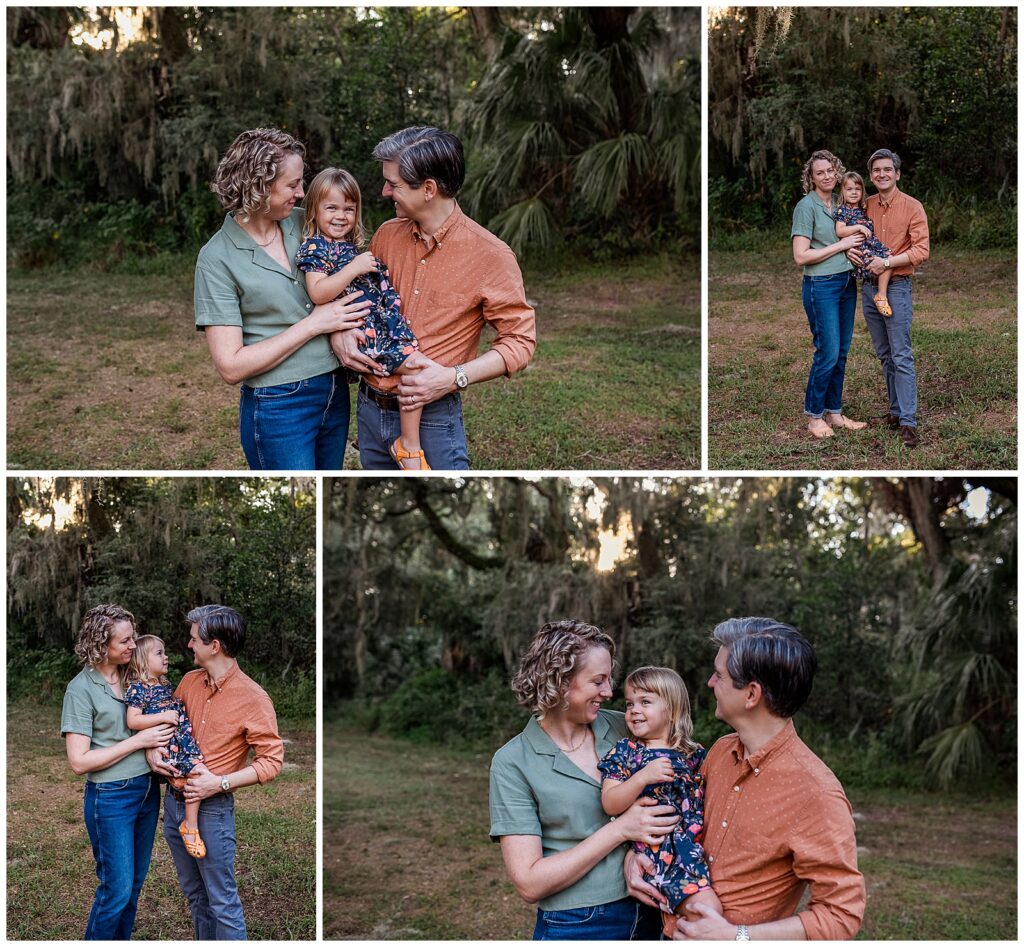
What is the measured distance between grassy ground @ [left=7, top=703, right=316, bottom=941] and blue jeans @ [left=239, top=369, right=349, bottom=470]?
1.26 metres

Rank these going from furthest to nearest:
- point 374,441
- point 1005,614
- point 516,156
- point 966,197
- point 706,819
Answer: point 516,156, point 1005,614, point 966,197, point 374,441, point 706,819

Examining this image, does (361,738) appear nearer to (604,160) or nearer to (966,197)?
(604,160)

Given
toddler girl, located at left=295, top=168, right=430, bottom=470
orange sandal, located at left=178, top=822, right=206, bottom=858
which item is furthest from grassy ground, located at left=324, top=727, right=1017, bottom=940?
toddler girl, located at left=295, top=168, right=430, bottom=470

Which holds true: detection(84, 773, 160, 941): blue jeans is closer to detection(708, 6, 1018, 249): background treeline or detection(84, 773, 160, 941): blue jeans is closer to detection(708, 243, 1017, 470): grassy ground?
detection(708, 243, 1017, 470): grassy ground

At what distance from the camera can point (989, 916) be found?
19.3ft

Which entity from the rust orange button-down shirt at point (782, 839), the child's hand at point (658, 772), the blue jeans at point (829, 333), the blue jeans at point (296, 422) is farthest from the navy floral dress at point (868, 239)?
the child's hand at point (658, 772)

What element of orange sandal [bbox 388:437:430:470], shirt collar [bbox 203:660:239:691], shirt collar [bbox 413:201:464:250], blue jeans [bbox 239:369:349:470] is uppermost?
shirt collar [bbox 413:201:464:250]

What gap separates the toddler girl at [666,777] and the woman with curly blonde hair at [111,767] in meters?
1.87

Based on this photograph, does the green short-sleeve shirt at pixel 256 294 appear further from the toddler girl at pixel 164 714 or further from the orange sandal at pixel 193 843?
the orange sandal at pixel 193 843

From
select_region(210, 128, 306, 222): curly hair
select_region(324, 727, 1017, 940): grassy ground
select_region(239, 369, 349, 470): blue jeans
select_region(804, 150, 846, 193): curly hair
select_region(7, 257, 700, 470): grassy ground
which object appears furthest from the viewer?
select_region(7, 257, 700, 470): grassy ground

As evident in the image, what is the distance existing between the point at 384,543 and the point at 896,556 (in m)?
3.97

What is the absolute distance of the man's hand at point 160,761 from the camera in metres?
3.89

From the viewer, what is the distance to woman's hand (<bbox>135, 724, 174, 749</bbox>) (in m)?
3.90

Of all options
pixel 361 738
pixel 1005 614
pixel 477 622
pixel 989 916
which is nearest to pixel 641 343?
pixel 477 622
